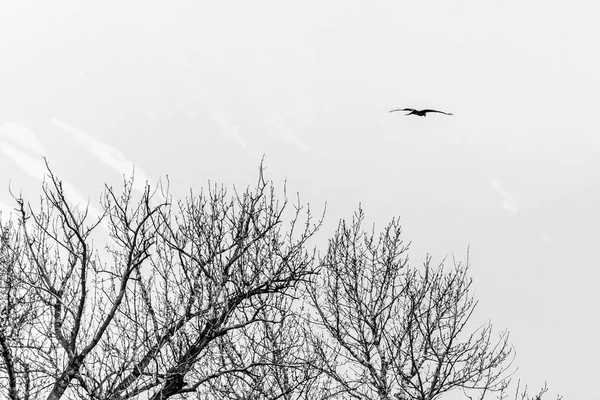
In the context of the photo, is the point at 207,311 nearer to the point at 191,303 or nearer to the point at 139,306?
the point at 191,303

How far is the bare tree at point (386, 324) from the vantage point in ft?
45.9

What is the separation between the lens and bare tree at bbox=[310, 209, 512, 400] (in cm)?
1400

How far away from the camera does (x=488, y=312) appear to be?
189 m

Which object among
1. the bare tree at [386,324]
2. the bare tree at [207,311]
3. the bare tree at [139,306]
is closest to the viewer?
the bare tree at [139,306]

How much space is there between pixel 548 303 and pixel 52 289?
207 meters

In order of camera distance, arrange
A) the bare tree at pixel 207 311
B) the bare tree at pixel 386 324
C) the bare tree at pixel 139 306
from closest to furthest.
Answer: the bare tree at pixel 139 306, the bare tree at pixel 207 311, the bare tree at pixel 386 324

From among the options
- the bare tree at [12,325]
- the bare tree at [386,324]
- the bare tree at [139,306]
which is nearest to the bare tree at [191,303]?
the bare tree at [139,306]

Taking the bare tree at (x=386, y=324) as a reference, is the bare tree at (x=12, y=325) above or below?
below

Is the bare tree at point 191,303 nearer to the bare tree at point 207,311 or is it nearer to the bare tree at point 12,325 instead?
the bare tree at point 207,311

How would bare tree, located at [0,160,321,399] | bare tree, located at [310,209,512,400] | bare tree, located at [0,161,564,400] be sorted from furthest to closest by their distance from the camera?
1. bare tree, located at [310,209,512,400]
2. bare tree, located at [0,161,564,400]
3. bare tree, located at [0,160,321,399]

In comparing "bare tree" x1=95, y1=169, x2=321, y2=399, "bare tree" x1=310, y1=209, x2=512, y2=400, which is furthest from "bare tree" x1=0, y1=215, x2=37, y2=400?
"bare tree" x1=310, y1=209, x2=512, y2=400

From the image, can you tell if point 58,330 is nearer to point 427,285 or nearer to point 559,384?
point 427,285

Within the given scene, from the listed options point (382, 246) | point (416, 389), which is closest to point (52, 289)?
point (416, 389)

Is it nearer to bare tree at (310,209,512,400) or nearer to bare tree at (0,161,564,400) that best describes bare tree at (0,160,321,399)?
bare tree at (0,161,564,400)
